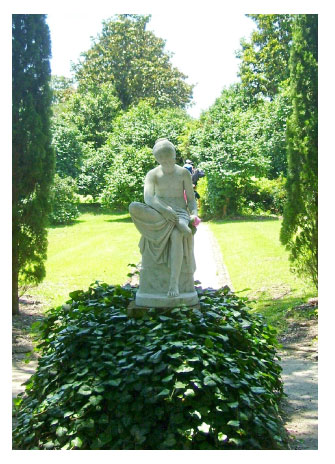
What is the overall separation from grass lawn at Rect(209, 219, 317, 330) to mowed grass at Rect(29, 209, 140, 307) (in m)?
2.30

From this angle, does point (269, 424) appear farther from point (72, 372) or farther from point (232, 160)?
point (232, 160)

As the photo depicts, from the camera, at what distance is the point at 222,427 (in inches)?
137

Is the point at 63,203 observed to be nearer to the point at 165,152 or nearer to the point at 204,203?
the point at 204,203

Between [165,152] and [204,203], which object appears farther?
[204,203]

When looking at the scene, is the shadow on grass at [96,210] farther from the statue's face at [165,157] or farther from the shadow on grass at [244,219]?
the statue's face at [165,157]

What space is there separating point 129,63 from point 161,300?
29.3 metres

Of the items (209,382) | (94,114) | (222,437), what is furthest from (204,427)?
(94,114)

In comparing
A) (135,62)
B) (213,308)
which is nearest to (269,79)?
(135,62)

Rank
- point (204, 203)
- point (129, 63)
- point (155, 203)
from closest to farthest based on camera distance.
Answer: point (155, 203)
point (204, 203)
point (129, 63)

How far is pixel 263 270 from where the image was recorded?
35.5ft

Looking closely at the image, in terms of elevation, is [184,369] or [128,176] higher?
[128,176]

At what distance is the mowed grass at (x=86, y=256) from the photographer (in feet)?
32.7

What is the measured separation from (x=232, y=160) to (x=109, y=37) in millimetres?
16998

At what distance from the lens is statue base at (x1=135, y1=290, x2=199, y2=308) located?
4863 mm
